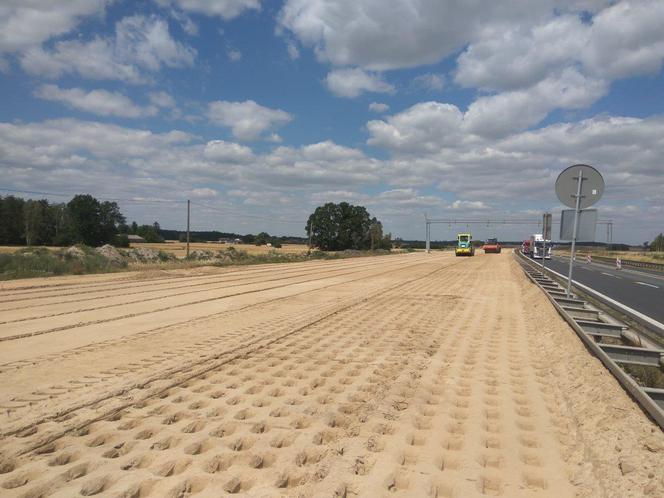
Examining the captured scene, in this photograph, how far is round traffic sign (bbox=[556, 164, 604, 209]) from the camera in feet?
33.7

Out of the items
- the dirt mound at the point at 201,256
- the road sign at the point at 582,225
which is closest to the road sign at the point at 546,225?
the road sign at the point at 582,225

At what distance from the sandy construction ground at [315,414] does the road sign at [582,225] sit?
8.23 feet

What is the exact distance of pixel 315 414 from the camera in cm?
450

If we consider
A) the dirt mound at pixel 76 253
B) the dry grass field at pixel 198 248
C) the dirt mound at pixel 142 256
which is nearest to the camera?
the dirt mound at pixel 76 253

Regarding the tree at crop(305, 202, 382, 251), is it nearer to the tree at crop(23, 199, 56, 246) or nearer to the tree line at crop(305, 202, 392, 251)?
the tree line at crop(305, 202, 392, 251)

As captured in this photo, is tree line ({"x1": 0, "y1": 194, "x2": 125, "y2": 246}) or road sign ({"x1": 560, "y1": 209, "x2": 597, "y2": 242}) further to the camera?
tree line ({"x1": 0, "y1": 194, "x2": 125, "y2": 246})

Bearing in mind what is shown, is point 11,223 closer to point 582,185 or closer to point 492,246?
point 492,246

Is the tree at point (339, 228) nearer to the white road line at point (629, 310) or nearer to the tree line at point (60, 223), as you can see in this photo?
the tree line at point (60, 223)

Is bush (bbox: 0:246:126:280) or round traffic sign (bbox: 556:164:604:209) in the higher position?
round traffic sign (bbox: 556:164:604:209)

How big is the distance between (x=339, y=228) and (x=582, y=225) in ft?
312

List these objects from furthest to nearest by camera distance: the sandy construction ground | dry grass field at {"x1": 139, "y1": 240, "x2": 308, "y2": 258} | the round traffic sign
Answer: dry grass field at {"x1": 139, "y1": 240, "x2": 308, "y2": 258} → the round traffic sign → the sandy construction ground

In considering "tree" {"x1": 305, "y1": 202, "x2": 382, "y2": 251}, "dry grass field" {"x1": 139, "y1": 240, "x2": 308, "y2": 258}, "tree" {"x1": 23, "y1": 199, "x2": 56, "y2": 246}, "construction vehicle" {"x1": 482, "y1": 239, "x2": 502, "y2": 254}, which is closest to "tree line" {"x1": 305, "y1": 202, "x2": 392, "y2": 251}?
"tree" {"x1": 305, "y1": 202, "x2": 382, "y2": 251}

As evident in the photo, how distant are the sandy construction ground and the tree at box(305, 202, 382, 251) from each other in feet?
316

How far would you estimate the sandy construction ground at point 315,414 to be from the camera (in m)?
3.30
